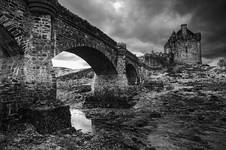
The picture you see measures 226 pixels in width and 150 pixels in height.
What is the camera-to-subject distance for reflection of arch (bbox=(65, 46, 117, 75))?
11177mm

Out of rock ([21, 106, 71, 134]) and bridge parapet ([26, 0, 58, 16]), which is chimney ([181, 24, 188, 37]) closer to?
bridge parapet ([26, 0, 58, 16])

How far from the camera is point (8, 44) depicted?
6051 mm

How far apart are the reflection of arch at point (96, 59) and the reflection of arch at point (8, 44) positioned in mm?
4235

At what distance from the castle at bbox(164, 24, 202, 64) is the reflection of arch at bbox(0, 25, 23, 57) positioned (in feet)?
124

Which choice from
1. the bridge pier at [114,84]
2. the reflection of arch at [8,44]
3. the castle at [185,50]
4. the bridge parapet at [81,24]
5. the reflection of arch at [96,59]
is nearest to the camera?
the reflection of arch at [8,44]

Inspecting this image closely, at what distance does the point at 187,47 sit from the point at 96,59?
3215 cm

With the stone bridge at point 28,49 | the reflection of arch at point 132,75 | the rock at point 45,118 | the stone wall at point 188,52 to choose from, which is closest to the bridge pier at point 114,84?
the reflection of arch at point 132,75

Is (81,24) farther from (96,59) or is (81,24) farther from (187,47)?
(187,47)

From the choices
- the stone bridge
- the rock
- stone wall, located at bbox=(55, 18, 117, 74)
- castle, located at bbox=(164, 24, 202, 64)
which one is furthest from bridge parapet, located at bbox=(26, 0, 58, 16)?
castle, located at bbox=(164, 24, 202, 64)

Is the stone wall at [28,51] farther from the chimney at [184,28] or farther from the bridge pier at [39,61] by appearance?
the chimney at [184,28]

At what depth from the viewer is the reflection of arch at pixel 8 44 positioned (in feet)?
18.8

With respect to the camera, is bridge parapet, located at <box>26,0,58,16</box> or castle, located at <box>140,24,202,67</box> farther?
castle, located at <box>140,24,202,67</box>

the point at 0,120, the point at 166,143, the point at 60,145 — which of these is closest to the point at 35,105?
the point at 0,120

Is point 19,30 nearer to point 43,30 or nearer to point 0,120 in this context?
point 43,30
